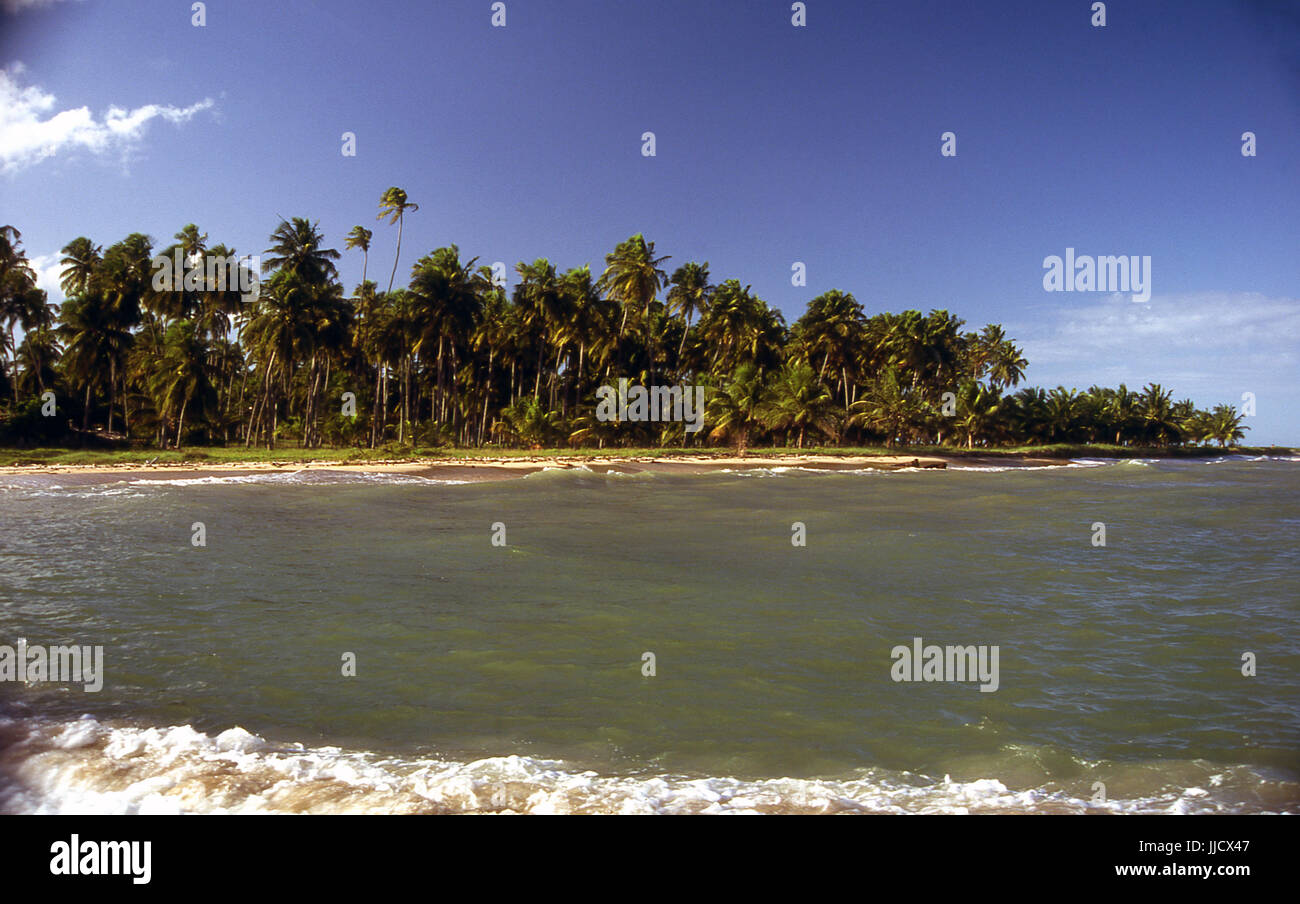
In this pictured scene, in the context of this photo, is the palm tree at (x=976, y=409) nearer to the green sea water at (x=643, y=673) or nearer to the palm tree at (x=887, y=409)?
the palm tree at (x=887, y=409)

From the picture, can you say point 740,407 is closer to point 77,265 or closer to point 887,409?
point 887,409

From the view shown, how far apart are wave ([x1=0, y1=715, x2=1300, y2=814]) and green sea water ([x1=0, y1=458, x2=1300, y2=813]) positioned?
0.08ft

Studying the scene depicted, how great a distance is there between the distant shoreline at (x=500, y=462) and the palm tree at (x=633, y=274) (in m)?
15.7

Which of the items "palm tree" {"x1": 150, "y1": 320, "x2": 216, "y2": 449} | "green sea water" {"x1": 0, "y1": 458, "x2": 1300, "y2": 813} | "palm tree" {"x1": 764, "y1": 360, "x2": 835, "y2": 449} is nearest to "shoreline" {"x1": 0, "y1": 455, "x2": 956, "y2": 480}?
"palm tree" {"x1": 764, "y1": 360, "x2": 835, "y2": 449}

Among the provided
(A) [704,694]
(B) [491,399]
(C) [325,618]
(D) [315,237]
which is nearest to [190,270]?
(D) [315,237]

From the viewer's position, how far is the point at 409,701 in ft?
19.9

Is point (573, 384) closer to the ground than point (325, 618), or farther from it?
farther from it

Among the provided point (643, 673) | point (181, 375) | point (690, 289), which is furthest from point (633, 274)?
point (643, 673)

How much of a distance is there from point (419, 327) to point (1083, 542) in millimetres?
48533

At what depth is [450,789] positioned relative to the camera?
4484 mm

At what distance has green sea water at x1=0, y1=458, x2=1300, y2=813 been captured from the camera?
4.62 meters

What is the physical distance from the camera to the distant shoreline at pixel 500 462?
34469 mm

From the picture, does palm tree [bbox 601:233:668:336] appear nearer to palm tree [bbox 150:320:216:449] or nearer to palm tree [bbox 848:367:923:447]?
palm tree [bbox 848:367:923:447]
